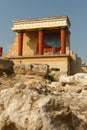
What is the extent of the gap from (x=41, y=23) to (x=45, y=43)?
2773mm

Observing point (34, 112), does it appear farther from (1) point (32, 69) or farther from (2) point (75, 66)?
(2) point (75, 66)

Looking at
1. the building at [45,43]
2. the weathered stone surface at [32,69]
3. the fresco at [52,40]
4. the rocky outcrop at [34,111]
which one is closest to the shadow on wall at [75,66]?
the building at [45,43]

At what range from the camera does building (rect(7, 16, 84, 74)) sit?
23.1m

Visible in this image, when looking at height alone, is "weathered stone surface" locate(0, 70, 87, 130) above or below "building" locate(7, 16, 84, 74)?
below

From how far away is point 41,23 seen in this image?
84.1 ft

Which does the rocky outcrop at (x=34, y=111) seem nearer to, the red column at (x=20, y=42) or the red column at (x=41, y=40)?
the red column at (x=41, y=40)

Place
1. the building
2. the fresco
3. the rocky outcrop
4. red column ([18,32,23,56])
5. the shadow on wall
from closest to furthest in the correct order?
the rocky outcrop, the building, the shadow on wall, red column ([18,32,23,56]), the fresco

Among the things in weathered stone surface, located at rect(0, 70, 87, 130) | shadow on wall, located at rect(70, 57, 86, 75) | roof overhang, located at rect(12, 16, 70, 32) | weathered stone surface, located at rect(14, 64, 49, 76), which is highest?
roof overhang, located at rect(12, 16, 70, 32)

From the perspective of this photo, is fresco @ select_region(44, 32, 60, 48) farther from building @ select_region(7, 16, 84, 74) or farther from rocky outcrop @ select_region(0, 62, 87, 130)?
rocky outcrop @ select_region(0, 62, 87, 130)

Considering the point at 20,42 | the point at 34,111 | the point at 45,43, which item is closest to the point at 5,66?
the point at 34,111

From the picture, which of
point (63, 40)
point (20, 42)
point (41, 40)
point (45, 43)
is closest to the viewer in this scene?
point (63, 40)

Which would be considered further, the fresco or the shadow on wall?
the fresco

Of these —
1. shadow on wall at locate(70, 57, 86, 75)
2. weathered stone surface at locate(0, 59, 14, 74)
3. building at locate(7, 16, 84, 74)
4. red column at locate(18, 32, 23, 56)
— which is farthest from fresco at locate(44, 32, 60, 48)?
weathered stone surface at locate(0, 59, 14, 74)

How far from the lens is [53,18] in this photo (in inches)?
988
